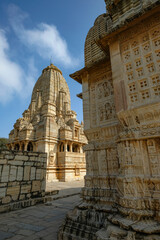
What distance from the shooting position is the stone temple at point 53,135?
62.3 feet

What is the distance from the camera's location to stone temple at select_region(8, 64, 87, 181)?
19.0 metres

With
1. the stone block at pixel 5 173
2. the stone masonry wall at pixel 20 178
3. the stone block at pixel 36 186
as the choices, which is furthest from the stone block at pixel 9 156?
the stone block at pixel 36 186

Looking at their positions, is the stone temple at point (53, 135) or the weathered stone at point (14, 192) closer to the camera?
the weathered stone at point (14, 192)

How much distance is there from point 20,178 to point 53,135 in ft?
43.8

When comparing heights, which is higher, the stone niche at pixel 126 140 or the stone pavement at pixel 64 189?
the stone niche at pixel 126 140

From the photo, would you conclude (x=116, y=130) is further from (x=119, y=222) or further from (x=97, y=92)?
(x=119, y=222)

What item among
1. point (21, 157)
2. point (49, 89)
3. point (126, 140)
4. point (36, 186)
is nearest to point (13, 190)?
point (36, 186)

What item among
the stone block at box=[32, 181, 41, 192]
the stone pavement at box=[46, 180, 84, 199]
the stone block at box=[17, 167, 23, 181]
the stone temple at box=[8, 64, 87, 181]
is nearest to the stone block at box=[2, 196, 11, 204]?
the stone block at box=[17, 167, 23, 181]

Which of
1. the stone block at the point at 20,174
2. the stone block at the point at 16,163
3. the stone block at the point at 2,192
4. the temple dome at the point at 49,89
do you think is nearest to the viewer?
the stone block at the point at 2,192

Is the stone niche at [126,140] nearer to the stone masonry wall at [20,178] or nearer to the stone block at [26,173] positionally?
the stone masonry wall at [20,178]

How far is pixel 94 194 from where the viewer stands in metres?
4.42

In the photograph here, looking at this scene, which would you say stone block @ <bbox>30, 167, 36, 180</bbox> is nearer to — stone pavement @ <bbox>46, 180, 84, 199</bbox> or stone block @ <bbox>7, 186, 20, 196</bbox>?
stone block @ <bbox>7, 186, 20, 196</bbox>

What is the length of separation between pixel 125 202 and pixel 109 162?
141 cm

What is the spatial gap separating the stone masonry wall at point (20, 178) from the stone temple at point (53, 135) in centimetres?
1073
